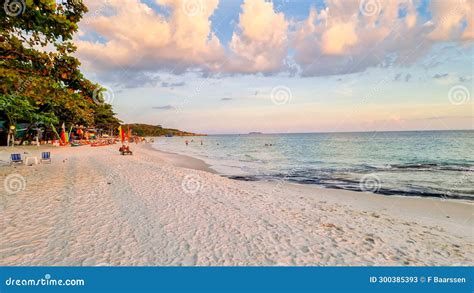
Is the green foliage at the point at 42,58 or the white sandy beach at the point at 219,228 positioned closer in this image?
the white sandy beach at the point at 219,228

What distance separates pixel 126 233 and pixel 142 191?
5.13m

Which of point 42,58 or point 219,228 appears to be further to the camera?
point 42,58

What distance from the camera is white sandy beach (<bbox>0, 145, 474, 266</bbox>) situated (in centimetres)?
507

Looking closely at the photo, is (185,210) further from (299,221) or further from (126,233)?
(299,221)

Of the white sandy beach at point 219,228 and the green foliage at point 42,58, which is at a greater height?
the green foliage at point 42,58

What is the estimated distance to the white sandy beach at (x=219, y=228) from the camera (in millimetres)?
Result: 5074

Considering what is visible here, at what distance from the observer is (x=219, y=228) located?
21.9 ft

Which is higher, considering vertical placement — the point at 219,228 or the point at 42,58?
the point at 42,58

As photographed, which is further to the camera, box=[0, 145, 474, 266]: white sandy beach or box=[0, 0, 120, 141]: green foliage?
box=[0, 0, 120, 141]: green foliage

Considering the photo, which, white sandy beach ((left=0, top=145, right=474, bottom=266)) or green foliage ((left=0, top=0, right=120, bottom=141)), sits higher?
green foliage ((left=0, top=0, right=120, bottom=141))

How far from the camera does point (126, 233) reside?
609cm

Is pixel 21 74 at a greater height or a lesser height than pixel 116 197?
greater
